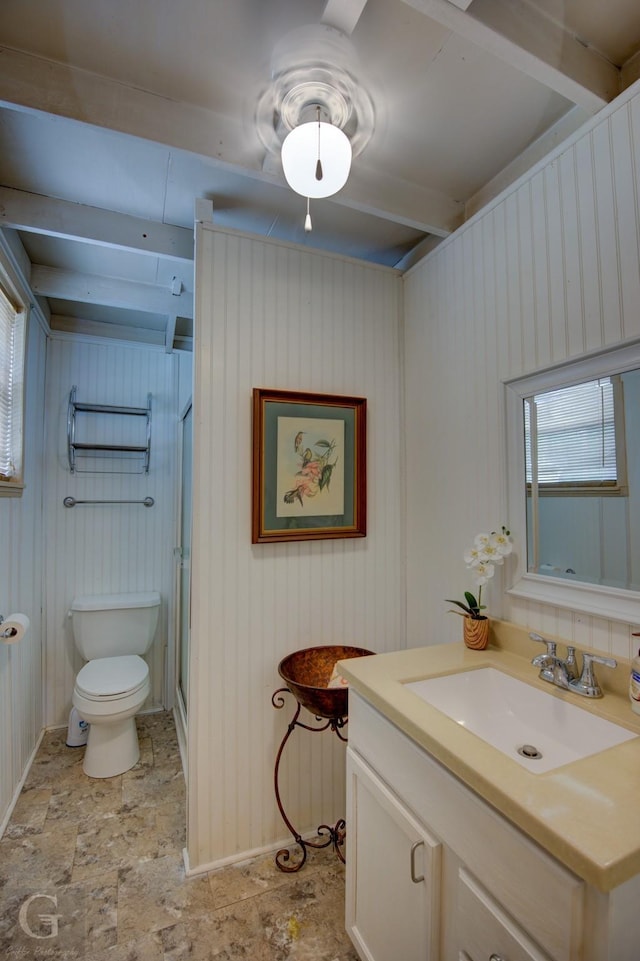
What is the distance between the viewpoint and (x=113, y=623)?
2559mm

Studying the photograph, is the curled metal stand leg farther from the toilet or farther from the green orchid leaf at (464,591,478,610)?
the toilet

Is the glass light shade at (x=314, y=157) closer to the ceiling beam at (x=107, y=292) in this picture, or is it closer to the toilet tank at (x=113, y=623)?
the ceiling beam at (x=107, y=292)

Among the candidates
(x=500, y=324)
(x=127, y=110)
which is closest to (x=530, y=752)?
(x=500, y=324)

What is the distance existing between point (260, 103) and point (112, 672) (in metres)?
2.54

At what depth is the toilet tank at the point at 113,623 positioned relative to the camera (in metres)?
2.52

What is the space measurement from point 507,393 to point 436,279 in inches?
26.4

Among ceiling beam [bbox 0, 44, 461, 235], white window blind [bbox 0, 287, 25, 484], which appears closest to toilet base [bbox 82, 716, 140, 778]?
white window blind [bbox 0, 287, 25, 484]

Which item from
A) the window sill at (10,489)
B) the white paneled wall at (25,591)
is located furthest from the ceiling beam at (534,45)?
the white paneled wall at (25,591)

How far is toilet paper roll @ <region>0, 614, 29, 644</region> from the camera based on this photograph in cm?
168

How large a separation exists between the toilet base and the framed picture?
4.56 ft

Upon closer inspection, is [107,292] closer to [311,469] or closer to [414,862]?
[311,469]

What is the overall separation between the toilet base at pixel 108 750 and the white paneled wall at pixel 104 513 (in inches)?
22.5

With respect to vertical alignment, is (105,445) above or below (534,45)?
below

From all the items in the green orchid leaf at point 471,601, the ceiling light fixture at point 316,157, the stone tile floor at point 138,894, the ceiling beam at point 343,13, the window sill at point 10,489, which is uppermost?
the ceiling beam at point 343,13
